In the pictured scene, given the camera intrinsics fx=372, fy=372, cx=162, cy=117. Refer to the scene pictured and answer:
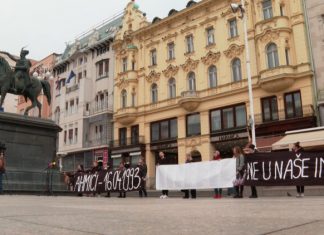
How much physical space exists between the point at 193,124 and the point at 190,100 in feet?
7.65

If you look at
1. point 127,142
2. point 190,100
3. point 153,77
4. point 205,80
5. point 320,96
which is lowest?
point 127,142

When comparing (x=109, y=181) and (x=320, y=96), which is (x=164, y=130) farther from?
(x=109, y=181)

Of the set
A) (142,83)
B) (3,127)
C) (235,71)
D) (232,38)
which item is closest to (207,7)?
(232,38)

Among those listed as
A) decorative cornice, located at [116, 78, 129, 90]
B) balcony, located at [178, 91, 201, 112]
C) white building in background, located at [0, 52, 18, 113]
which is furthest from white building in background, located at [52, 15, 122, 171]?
balcony, located at [178, 91, 201, 112]

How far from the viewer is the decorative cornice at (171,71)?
3731 cm

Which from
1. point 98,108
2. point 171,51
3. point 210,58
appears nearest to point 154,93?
point 171,51

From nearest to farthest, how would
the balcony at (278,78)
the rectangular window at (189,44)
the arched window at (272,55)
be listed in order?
the balcony at (278,78), the arched window at (272,55), the rectangular window at (189,44)

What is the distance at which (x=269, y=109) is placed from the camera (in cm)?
2977

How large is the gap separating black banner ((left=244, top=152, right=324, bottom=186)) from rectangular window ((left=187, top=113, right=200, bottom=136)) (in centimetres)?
2128

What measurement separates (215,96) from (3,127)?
2132cm

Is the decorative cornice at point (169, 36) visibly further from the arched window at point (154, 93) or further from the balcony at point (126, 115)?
the balcony at point (126, 115)

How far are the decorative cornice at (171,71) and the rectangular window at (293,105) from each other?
12089 mm

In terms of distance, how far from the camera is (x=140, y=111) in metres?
39.4

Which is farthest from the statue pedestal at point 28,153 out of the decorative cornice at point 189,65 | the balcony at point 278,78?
the decorative cornice at point 189,65
